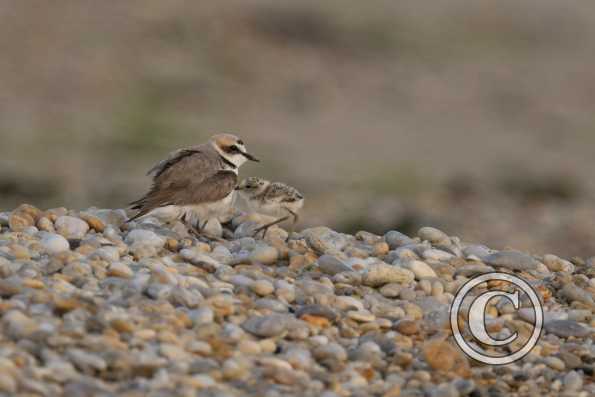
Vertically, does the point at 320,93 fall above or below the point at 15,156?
above

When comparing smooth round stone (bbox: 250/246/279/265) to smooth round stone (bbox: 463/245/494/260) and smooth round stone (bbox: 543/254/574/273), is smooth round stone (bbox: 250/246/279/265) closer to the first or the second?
smooth round stone (bbox: 463/245/494/260)

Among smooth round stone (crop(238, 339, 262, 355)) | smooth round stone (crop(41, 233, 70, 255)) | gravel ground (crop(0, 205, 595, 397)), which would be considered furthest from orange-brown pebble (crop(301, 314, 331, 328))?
smooth round stone (crop(41, 233, 70, 255))

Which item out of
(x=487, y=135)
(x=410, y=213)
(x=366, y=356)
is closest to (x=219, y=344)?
(x=366, y=356)

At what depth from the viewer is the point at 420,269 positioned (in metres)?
7.39

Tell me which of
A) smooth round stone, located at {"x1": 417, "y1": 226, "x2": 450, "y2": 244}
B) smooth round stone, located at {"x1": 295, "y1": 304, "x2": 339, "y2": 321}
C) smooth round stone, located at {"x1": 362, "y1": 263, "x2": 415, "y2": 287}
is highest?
smooth round stone, located at {"x1": 417, "y1": 226, "x2": 450, "y2": 244}

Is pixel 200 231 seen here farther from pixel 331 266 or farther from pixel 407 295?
pixel 407 295

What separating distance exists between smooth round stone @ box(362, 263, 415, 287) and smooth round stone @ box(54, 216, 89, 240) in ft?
5.89

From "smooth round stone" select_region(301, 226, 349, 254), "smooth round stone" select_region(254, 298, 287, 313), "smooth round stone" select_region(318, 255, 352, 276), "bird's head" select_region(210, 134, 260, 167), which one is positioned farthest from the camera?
"bird's head" select_region(210, 134, 260, 167)

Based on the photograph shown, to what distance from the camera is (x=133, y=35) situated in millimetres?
34719

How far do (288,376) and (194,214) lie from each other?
8.83ft

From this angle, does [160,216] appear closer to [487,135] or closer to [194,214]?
[194,214]

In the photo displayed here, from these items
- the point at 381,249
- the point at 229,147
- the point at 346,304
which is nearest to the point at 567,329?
the point at 346,304

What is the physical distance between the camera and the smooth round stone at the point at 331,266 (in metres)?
7.25

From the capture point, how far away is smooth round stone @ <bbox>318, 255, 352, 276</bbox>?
7250 millimetres
